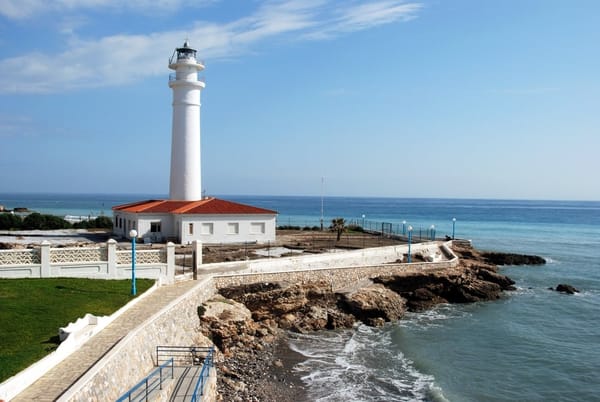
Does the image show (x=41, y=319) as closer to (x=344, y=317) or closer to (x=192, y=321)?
(x=192, y=321)

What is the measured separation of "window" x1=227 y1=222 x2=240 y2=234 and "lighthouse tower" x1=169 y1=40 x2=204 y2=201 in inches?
160

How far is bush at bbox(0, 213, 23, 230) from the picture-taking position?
4131 centimetres

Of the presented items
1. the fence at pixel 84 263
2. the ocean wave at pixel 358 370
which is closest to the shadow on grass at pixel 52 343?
the ocean wave at pixel 358 370

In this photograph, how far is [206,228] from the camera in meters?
32.1

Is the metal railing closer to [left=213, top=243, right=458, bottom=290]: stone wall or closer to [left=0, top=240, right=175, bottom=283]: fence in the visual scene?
[left=0, top=240, right=175, bottom=283]: fence

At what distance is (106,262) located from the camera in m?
19.6

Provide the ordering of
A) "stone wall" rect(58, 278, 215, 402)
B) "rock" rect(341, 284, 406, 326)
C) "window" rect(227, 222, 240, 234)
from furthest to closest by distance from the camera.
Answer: "window" rect(227, 222, 240, 234) < "rock" rect(341, 284, 406, 326) < "stone wall" rect(58, 278, 215, 402)

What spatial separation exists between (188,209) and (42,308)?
58.9ft

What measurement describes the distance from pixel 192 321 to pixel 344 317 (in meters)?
7.57

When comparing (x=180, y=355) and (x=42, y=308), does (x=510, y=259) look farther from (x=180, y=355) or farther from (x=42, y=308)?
(x=42, y=308)

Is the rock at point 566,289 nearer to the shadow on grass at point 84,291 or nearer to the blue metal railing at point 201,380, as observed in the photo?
the blue metal railing at point 201,380

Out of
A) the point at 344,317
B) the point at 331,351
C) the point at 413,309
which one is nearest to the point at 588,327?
the point at 413,309

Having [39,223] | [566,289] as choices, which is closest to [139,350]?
[566,289]

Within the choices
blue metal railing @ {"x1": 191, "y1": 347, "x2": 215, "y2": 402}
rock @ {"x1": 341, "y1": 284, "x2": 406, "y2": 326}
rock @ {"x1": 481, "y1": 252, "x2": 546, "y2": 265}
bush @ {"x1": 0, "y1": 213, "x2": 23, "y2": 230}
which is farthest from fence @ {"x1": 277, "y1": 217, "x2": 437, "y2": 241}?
blue metal railing @ {"x1": 191, "y1": 347, "x2": 215, "y2": 402}
